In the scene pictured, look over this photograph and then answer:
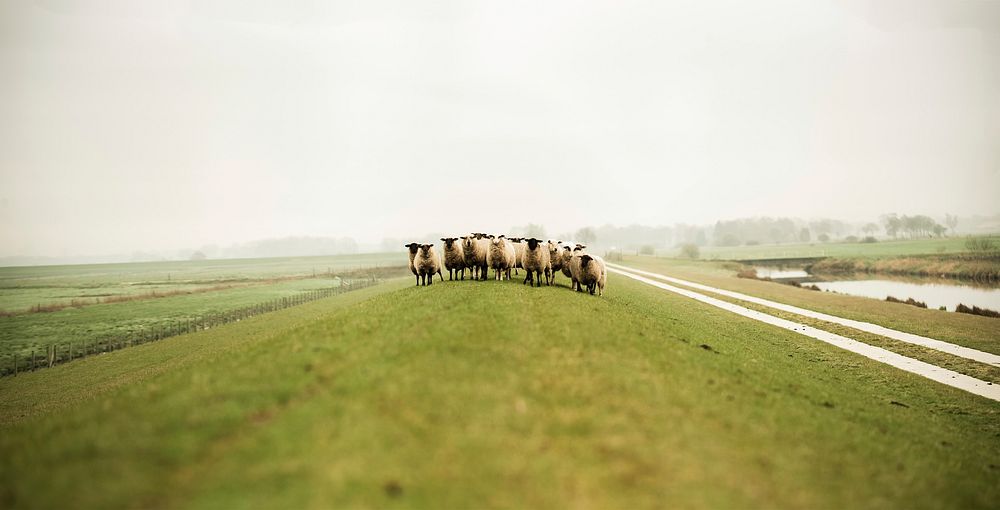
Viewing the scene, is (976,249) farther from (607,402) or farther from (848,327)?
(607,402)

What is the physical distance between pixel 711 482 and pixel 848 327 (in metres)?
23.9

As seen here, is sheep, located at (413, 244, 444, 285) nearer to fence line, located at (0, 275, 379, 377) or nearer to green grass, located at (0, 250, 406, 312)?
fence line, located at (0, 275, 379, 377)

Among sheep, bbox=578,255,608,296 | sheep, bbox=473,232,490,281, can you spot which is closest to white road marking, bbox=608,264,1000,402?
sheep, bbox=578,255,608,296

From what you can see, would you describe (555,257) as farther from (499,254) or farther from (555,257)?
(499,254)

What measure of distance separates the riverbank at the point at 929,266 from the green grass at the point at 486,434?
227ft

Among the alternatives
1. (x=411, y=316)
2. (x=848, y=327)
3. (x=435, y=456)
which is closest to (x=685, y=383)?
(x=435, y=456)

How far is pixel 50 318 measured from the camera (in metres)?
40.6

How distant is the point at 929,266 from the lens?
6266 centimetres

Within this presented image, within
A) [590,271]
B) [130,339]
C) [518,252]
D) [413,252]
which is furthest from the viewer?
[130,339]

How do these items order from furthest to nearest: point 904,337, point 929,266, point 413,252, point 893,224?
point 893,224 → point 929,266 → point 413,252 → point 904,337

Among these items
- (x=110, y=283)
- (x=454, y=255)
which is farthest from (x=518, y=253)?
(x=110, y=283)

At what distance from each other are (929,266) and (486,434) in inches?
3500

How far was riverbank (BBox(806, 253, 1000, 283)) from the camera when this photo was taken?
5516 cm

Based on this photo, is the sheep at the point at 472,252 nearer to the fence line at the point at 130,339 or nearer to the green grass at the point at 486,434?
the green grass at the point at 486,434
